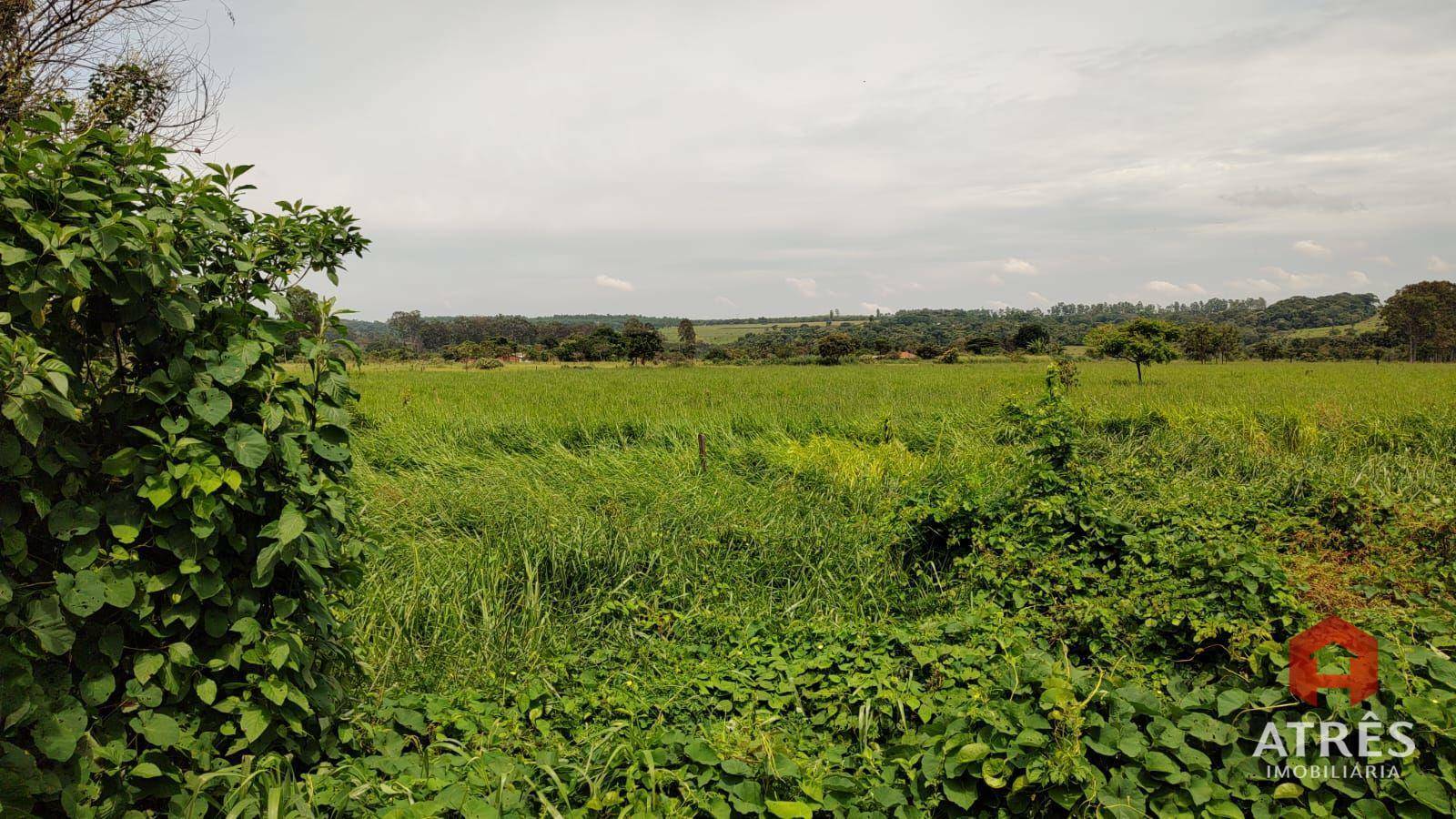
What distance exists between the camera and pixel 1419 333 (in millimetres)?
63594

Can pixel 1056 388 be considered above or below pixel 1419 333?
below

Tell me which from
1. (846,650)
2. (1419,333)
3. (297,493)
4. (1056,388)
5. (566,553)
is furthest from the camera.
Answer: (1419,333)

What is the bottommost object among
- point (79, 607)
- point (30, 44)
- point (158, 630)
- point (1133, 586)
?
point (1133, 586)

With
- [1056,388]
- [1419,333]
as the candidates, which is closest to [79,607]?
[1056,388]

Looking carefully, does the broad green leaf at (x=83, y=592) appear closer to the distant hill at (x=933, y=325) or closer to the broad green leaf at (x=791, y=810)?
the broad green leaf at (x=791, y=810)

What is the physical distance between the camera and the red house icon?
8.37 ft

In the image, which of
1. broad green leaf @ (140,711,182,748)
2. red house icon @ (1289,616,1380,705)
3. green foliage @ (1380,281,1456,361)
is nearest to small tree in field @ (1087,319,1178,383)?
red house icon @ (1289,616,1380,705)

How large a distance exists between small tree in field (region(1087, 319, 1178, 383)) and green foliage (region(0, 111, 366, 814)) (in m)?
25.6

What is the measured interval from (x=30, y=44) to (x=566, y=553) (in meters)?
8.24

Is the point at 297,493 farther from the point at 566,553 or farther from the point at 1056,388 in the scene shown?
the point at 1056,388

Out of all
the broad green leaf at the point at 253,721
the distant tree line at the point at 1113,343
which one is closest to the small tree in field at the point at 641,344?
the distant tree line at the point at 1113,343

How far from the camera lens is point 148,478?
2.16 metres

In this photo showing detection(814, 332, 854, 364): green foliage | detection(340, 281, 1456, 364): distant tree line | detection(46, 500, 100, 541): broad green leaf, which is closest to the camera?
detection(46, 500, 100, 541): broad green leaf

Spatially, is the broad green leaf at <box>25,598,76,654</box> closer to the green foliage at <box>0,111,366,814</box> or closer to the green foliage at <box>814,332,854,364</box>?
the green foliage at <box>0,111,366,814</box>
